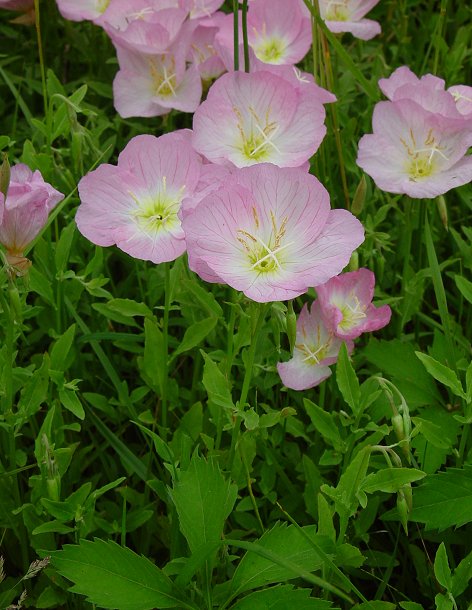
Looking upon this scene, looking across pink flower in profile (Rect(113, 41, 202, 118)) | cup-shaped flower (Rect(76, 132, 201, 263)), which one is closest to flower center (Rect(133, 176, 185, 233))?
cup-shaped flower (Rect(76, 132, 201, 263))

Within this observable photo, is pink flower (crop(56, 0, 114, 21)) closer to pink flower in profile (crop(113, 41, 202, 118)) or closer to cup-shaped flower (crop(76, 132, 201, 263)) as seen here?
pink flower in profile (crop(113, 41, 202, 118))

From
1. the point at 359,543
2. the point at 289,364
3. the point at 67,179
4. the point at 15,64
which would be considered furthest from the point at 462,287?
the point at 15,64

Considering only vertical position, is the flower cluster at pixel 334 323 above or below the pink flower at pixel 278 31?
below

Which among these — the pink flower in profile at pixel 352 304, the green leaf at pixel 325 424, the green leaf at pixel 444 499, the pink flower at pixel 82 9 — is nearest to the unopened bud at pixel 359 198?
the pink flower in profile at pixel 352 304

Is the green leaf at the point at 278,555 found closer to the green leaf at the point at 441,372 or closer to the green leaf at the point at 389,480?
the green leaf at the point at 389,480

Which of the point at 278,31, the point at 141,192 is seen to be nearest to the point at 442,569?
the point at 141,192

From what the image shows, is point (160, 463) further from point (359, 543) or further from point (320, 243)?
point (320, 243)
